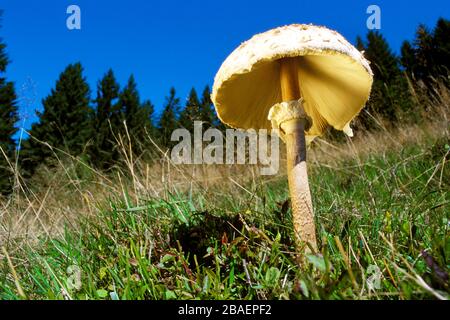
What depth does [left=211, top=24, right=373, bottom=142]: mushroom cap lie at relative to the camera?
152 centimetres

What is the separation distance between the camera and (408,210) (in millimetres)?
2252

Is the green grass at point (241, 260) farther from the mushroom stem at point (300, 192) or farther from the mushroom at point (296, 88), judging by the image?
the mushroom at point (296, 88)

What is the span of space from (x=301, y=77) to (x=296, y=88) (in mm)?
413

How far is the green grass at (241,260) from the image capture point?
1.32 m

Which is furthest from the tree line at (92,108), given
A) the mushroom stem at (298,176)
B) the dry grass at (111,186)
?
the mushroom stem at (298,176)

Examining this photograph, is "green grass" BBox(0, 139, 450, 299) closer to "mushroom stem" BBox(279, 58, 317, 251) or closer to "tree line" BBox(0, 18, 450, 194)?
"mushroom stem" BBox(279, 58, 317, 251)

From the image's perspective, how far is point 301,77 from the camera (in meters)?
2.32

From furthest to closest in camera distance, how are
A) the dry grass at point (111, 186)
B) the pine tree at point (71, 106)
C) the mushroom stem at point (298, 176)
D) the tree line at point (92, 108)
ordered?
the pine tree at point (71, 106), the tree line at point (92, 108), the dry grass at point (111, 186), the mushroom stem at point (298, 176)

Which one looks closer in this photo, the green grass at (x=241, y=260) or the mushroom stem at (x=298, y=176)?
the green grass at (x=241, y=260)

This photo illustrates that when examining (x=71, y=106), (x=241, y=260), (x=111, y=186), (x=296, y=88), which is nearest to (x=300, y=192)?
(x=241, y=260)

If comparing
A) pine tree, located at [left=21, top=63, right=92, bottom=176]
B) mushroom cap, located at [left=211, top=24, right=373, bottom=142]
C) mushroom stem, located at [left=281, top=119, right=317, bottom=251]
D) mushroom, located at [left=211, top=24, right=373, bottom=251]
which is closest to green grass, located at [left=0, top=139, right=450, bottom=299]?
mushroom stem, located at [left=281, top=119, right=317, bottom=251]
